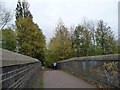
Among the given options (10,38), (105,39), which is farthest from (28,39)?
(105,39)

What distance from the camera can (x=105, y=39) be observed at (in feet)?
189

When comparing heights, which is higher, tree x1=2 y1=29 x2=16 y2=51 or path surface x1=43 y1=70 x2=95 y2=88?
tree x1=2 y1=29 x2=16 y2=51

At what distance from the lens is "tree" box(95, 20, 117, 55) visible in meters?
56.3

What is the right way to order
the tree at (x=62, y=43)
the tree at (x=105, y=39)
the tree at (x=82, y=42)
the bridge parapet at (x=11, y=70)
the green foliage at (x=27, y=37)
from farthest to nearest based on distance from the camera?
the tree at (x=82, y=42) → the tree at (x=62, y=43) → the tree at (x=105, y=39) → the green foliage at (x=27, y=37) → the bridge parapet at (x=11, y=70)

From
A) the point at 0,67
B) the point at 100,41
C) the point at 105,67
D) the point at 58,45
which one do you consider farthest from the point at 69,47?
the point at 0,67

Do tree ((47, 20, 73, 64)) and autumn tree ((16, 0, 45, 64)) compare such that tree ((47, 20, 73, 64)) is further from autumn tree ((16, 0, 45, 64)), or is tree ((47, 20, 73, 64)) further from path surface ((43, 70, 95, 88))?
path surface ((43, 70, 95, 88))

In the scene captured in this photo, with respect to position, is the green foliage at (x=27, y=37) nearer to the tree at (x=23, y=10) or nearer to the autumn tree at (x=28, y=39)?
the autumn tree at (x=28, y=39)

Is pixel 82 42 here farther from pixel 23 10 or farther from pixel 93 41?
pixel 23 10

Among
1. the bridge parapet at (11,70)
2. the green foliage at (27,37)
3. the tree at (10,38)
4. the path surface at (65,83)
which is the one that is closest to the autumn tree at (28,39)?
the green foliage at (27,37)

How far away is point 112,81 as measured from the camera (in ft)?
48.8

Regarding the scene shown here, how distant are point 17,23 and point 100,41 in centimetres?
1711

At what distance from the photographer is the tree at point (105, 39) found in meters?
56.3

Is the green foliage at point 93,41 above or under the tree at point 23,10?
under

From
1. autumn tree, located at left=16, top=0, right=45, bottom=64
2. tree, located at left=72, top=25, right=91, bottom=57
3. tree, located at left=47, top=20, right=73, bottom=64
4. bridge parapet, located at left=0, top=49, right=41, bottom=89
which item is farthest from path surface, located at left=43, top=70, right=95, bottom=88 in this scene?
tree, located at left=72, top=25, right=91, bottom=57
